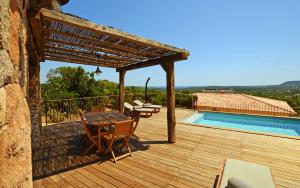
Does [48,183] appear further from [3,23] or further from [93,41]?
[3,23]

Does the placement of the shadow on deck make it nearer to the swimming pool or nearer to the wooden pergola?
the wooden pergola

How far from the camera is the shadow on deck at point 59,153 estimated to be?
3105mm

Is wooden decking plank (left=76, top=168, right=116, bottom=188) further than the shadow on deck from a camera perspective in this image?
No

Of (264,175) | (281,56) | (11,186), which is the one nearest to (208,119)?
(264,175)

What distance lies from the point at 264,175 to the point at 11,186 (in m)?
2.70

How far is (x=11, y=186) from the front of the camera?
0.83m

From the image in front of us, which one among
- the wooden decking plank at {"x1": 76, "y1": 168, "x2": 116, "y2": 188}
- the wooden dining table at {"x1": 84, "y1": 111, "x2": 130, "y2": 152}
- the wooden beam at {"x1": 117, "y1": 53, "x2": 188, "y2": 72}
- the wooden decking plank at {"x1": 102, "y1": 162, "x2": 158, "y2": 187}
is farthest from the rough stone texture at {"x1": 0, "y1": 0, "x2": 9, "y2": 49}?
the wooden beam at {"x1": 117, "y1": 53, "x2": 188, "y2": 72}

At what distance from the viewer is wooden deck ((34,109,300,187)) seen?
269cm

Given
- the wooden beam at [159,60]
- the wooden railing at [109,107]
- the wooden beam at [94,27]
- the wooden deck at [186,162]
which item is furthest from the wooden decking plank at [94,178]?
the wooden railing at [109,107]

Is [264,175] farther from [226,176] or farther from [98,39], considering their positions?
[98,39]

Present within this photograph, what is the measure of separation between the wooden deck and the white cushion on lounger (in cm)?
49

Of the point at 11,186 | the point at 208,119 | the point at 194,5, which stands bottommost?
the point at 208,119

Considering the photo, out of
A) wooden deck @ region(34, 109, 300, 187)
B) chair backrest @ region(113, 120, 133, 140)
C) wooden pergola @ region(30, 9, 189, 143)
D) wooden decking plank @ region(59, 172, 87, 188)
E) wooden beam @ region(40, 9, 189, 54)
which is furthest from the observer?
chair backrest @ region(113, 120, 133, 140)

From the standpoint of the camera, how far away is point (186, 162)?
3.36 meters
